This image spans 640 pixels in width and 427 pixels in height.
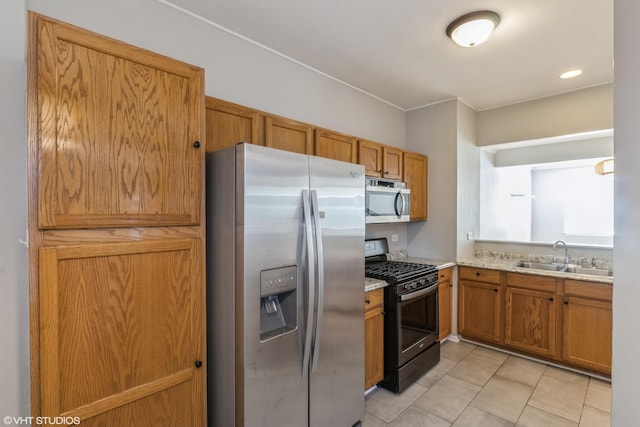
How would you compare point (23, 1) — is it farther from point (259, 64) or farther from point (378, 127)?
point (378, 127)

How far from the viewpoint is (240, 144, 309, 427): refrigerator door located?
1.48 metres

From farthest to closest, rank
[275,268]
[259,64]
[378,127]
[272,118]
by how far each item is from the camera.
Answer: [378,127]
[259,64]
[272,118]
[275,268]

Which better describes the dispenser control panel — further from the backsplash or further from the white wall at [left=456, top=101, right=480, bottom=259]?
the backsplash

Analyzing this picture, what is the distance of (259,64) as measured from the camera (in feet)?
7.98

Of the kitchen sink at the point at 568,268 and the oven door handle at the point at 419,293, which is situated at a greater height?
the kitchen sink at the point at 568,268

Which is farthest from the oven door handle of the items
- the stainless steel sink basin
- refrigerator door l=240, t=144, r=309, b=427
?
the stainless steel sink basin

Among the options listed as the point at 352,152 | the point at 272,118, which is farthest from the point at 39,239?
the point at 352,152

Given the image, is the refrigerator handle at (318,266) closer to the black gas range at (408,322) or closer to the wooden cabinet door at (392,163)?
the black gas range at (408,322)

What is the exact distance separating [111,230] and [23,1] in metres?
0.97

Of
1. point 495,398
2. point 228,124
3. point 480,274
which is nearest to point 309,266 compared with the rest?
point 228,124

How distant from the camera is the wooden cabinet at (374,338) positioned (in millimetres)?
2393

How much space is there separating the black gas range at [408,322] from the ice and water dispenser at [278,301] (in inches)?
43.8

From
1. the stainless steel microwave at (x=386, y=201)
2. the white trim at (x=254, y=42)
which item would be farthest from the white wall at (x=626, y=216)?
the white trim at (x=254, y=42)

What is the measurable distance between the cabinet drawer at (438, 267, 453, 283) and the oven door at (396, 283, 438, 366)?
0.35 meters
